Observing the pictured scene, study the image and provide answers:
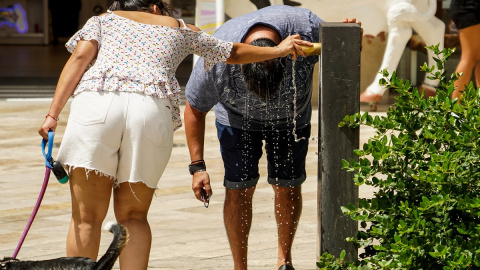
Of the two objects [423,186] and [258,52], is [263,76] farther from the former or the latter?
[423,186]

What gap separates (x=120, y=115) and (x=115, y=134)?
9cm

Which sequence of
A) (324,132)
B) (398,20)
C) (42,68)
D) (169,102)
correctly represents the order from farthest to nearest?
(42,68) → (398,20) → (169,102) → (324,132)

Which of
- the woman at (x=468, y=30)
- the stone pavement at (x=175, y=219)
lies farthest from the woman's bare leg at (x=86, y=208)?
the woman at (x=468, y=30)

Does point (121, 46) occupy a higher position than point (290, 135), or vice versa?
point (121, 46)

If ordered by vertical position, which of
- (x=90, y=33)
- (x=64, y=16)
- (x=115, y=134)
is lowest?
(x=115, y=134)

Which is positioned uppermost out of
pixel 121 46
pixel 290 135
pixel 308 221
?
pixel 121 46

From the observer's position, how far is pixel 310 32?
5.34 m

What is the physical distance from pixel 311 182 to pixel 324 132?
4.24m

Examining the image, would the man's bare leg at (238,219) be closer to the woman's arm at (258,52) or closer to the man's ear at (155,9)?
the woman's arm at (258,52)

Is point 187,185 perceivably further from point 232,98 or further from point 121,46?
point 121,46

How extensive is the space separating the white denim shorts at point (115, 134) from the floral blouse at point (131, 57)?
0.16ft

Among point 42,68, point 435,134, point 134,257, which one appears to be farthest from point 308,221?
point 42,68

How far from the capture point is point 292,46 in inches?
191

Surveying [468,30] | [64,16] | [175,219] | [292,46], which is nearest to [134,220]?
[292,46]
